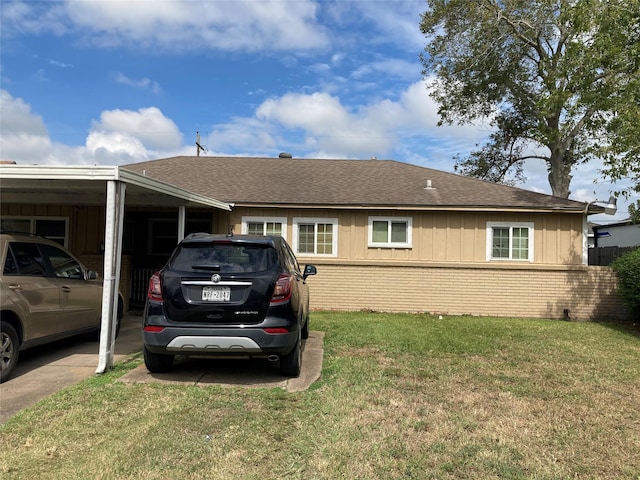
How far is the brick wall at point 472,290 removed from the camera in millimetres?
12148

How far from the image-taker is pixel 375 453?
12.4 ft

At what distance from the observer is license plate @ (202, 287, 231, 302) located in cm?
527

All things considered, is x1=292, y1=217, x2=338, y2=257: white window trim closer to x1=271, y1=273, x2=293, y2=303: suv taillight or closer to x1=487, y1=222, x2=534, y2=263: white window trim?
x1=487, y1=222, x2=534, y2=263: white window trim

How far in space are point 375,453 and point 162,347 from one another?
277cm

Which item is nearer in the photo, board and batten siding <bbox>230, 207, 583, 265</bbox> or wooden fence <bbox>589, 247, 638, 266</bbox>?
board and batten siding <bbox>230, 207, 583, 265</bbox>

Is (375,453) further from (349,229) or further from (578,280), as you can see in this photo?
(578,280)

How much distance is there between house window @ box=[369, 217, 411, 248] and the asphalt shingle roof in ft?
1.70

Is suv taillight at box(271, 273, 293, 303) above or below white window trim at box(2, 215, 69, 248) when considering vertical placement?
below

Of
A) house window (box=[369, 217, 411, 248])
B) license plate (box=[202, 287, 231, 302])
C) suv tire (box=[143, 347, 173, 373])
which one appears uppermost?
house window (box=[369, 217, 411, 248])

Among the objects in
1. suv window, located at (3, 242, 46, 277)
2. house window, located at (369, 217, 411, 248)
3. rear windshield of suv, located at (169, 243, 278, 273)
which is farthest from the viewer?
house window, located at (369, 217, 411, 248)

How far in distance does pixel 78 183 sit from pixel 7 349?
8.18 ft

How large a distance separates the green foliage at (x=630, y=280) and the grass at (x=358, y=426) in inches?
186

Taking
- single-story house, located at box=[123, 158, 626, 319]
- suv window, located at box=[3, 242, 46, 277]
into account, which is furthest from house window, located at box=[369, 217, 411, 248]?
suv window, located at box=[3, 242, 46, 277]

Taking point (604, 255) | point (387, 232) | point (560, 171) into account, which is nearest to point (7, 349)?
point (387, 232)
